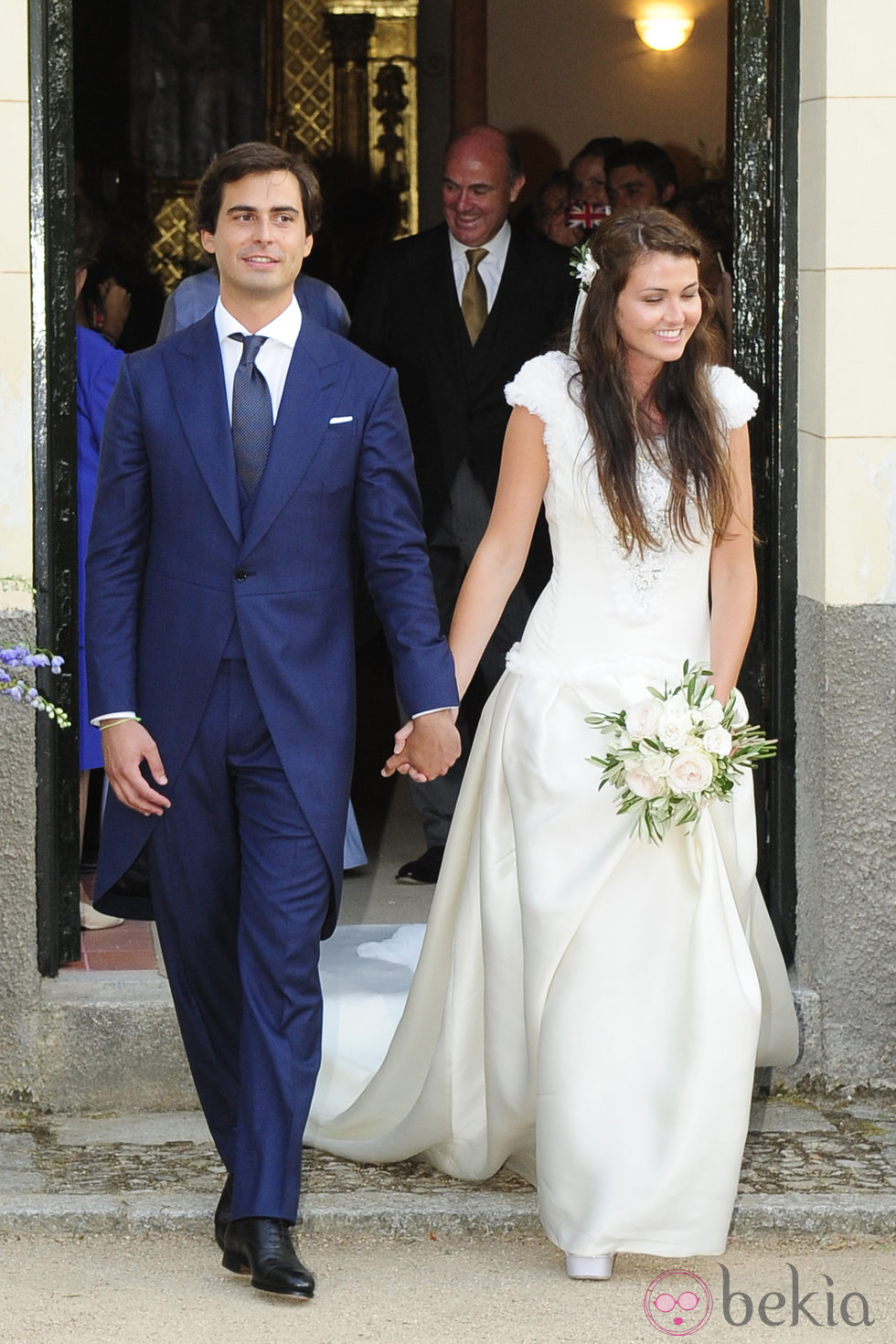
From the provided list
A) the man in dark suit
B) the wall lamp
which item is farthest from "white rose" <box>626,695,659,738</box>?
the wall lamp

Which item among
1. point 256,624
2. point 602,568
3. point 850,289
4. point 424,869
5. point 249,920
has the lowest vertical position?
point 424,869

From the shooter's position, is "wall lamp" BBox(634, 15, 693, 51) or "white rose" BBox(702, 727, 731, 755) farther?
"wall lamp" BBox(634, 15, 693, 51)

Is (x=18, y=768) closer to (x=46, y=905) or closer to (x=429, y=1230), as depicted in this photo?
(x=46, y=905)

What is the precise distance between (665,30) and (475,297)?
5407mm

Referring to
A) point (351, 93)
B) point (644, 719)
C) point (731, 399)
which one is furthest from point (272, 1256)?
point (351, 93)

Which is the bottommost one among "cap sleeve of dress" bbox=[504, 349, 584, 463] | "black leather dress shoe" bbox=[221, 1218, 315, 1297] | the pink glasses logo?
the pink glasses logo

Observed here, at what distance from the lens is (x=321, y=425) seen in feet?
12.6

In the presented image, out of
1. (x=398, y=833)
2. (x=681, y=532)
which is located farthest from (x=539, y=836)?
(x=398, y=833)

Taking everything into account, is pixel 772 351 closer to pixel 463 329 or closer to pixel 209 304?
pixel 463 329

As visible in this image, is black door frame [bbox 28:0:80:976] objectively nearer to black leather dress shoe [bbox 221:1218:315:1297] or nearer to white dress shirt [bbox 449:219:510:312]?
black leather dress shoe [bbox 221:1218:315:1297]

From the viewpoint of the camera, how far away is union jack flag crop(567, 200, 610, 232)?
296 inches

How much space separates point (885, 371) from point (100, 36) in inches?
349

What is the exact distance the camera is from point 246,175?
3.88 meters

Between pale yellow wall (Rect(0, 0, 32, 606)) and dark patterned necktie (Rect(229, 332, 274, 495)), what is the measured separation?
1114mm
